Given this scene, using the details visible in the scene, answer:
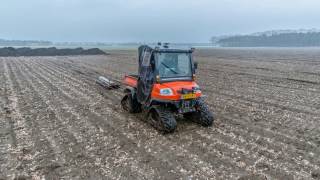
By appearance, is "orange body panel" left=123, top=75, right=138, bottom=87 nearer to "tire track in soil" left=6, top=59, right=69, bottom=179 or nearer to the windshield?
the windshield

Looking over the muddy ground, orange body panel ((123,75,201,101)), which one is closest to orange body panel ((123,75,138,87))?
the muddy ground

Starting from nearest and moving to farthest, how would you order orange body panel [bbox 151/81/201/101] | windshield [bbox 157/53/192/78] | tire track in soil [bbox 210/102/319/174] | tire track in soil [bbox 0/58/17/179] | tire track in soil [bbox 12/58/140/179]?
tire track in soil [bbox 12/58/140/179], tire track in soil [bbox 0/58/17/179], tire track in soil [bbox 210/102/319/174], orange body panel [bbox 151/81/201/101], windshield [bbox 157/53/192/78]

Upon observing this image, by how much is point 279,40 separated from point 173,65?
172270 millimetres

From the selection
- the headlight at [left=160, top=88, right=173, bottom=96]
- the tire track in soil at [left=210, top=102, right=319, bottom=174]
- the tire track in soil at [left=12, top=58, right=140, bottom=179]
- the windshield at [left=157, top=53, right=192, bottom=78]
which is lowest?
the tire track in soil at [left=210, top=102, right=319, bottom=174]

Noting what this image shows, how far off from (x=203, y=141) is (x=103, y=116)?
391cm

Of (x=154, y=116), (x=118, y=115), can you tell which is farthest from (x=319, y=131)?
(x=118, y=115)

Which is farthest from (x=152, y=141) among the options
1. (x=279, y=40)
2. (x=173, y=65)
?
(x=279, y=40)

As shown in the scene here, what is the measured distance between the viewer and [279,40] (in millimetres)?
165875

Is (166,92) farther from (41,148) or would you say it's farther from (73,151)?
(41,148)

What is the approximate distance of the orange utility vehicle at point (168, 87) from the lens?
789cm

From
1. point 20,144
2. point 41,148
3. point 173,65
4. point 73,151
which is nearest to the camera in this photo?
point 73,151

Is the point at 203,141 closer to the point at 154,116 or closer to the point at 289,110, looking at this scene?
the point at 154,116

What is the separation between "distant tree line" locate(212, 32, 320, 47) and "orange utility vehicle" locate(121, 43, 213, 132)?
161m

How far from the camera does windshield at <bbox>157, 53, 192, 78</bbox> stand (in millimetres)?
8227
